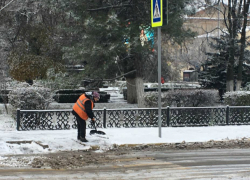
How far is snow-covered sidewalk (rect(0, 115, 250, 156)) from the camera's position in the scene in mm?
10945

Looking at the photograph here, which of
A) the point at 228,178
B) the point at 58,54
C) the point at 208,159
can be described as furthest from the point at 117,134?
the point at 58,54

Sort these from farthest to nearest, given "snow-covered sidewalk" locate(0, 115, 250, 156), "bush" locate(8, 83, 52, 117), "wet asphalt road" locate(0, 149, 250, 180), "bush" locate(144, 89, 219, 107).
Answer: "bush" locate(144, 89, 219, 107) → "bush" locate(8, 83, 52, 117) → "snow-covered sidewalk" locate(0, 115, 250, 156) → "wet asphalt road" locate(0, 149, 250, 180)

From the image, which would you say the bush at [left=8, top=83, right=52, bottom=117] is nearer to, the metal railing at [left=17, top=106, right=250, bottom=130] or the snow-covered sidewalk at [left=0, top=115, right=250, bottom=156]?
the metal railing at [left=17, top=106, right=250, bottom=130]

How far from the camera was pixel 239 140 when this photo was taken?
12555 millimetres

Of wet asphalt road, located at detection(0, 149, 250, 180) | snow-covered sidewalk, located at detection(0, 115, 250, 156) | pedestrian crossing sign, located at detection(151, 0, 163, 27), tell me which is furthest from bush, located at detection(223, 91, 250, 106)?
wet asphalt road, located at detection(0, 149, 250, 180)

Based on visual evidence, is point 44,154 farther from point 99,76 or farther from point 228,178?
point 99,76

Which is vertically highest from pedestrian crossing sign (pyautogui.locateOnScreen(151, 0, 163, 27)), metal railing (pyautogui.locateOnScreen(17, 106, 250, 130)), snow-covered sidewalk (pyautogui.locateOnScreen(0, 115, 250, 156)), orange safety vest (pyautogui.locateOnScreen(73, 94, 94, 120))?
pedestrian crossing sign (pyautogui.locateOnScreen(151, 0, 163, 27))

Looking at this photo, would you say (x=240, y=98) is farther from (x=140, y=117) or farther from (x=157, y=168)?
(x=157, y=168)

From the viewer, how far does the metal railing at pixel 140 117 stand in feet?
46.8

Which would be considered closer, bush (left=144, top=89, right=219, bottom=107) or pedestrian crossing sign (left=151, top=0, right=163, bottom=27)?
pedestrian crossing sign (left=151, top=0, right=163, bottom=27)

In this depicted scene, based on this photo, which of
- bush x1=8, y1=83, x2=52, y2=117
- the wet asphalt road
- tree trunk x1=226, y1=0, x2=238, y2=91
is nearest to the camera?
the wet asphalt road

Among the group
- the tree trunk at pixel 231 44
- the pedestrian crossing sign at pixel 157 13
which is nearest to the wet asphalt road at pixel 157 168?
the pedestrian crossing sign at pixel 157 13

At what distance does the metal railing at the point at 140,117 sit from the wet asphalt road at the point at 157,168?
4520 mm

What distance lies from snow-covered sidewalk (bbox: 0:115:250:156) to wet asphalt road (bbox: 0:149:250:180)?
1443mm
